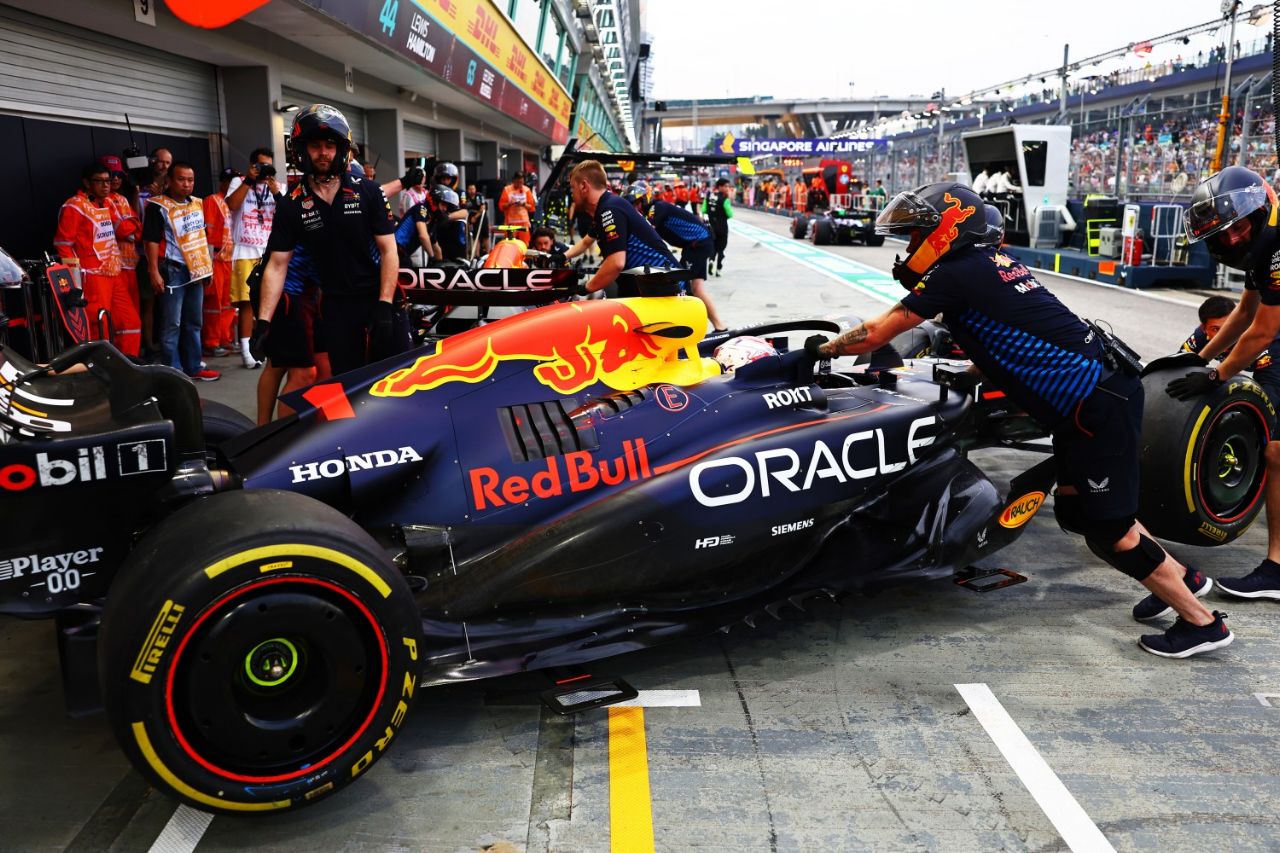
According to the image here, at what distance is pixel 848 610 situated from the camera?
4445mm

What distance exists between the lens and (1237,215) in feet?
14.8

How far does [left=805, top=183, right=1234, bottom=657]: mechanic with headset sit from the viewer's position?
4.01 meters

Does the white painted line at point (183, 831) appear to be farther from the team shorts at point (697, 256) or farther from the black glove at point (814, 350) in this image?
the team shorts at point (697, 256)

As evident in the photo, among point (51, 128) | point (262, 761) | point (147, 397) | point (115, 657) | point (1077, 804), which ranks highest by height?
point (51, 128)

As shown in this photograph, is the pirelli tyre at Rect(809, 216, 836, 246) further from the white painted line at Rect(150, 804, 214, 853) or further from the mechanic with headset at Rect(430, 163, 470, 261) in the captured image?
the white painted line at Rect(150, 804, 214, 853)

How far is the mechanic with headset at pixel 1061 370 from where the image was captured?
158 inches

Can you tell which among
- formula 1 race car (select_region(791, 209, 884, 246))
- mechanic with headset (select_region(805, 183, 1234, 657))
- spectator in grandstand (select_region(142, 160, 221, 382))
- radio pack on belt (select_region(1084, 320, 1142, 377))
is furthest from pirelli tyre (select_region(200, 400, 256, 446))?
formula 1 race car (select_region(791, 209, 884, 246))

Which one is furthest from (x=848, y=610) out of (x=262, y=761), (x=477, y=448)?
(x=262, y=761)

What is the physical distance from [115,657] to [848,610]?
9.51 feet

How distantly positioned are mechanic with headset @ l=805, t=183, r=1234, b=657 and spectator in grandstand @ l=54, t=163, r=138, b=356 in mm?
6477

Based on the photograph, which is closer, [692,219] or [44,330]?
[44,330]

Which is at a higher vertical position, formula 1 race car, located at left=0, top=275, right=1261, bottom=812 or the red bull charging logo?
the red bull charging logo

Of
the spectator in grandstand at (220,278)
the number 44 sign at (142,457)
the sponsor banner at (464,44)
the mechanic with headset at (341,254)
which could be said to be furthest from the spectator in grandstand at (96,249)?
the number 44 sign at (142,457)

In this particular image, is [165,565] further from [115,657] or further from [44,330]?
[44,330]
